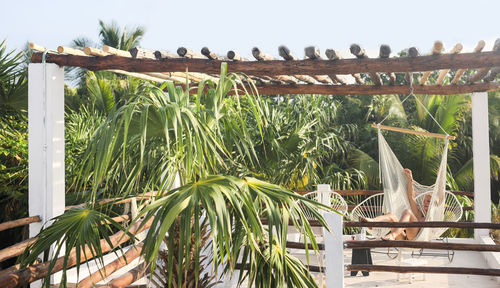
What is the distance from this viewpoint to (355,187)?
10.2m

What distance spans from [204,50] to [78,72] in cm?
1219

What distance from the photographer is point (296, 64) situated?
423 cm

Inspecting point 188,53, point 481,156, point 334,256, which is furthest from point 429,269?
point 188,53

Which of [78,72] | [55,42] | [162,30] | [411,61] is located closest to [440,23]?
[162,30]

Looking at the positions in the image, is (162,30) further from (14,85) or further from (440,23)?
(14,85)

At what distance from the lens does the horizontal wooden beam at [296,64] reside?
3885 mm

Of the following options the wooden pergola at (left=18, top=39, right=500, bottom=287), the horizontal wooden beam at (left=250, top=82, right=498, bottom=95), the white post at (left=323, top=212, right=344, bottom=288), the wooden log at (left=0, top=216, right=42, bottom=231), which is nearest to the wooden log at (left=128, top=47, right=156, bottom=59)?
the wooden pergola at (left=18, top=39, right=500, bottom=287)

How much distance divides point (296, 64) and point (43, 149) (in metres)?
1.99

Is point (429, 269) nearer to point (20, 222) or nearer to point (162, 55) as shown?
point (162, 55)

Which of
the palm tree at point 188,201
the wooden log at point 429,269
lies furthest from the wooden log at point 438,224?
the palm tree at point 188,201

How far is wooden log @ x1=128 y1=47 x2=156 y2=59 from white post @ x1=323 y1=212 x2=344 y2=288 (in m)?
1.90

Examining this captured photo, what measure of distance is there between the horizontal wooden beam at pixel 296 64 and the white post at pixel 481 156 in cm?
236

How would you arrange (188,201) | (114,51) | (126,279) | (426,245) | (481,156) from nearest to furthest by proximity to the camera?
(188,201) → (126,279) → (114,51) → (426,245) → (481,156)

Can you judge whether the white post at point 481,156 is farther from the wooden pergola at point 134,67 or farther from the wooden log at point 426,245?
the wooden pergola at point 134,67
